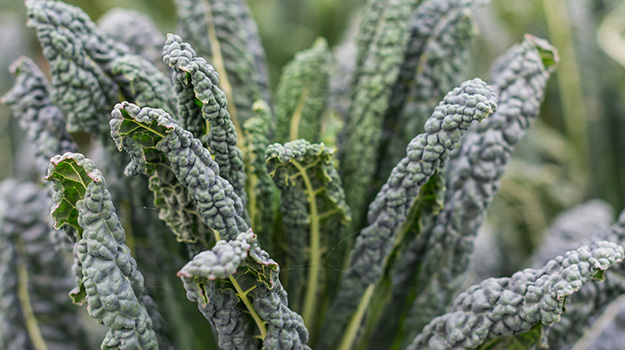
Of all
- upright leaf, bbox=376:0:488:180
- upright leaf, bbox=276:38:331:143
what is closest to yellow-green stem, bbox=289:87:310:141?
upright leaf, bbox=276:38:331:143

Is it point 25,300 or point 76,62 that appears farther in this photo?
point 25,300

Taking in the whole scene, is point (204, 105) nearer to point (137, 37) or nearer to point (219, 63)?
point (219, 63)

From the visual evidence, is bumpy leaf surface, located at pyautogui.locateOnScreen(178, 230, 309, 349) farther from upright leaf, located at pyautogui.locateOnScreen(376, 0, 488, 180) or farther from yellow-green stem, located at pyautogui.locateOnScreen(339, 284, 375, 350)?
upright leaf, located at pyautogui.locateOnScreen(376, 0, 488, 180)

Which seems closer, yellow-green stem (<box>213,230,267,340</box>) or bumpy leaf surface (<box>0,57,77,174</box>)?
yellow-green stem (<box>213,230,267,340</box>)

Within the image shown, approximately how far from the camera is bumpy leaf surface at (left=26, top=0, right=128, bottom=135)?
63cm

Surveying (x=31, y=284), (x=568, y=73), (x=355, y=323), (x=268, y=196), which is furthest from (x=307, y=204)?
(x=568, y=73)

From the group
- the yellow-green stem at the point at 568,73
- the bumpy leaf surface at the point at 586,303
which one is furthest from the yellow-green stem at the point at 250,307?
the yellow-green stem at the point at 568,73

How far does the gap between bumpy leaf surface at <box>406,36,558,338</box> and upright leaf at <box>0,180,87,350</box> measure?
536 millimetres

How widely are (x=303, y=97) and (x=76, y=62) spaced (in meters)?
0.31

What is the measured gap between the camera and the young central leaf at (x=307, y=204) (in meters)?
0.59

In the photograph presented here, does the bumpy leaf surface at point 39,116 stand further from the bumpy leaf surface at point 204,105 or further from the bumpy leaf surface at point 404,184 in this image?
the bumpy leaf surface at point 404,184

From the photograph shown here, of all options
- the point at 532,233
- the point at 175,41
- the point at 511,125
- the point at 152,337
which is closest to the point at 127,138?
the point at 175,41

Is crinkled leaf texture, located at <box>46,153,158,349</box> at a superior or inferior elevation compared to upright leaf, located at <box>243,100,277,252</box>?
inferior

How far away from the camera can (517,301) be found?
567 millimetres
